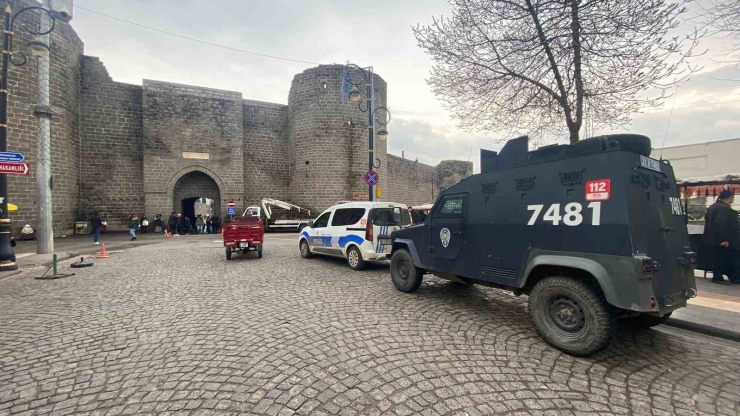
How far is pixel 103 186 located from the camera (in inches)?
821

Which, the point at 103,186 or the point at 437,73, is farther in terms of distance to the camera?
the point at 103,186

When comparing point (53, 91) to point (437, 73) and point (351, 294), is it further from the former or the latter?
point (351, 294)

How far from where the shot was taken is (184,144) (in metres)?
22.5

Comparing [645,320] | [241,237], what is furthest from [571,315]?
[241,237]

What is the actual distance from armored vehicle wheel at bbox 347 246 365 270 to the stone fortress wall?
1586 centimetres

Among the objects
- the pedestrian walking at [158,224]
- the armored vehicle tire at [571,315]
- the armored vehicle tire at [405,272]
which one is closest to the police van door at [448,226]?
the armored vehicle tire at [405,272]

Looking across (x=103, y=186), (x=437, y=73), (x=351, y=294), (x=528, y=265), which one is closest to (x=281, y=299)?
(x=351, y=294)

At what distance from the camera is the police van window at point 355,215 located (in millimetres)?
8384

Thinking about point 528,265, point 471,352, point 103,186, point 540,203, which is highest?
point 103,186

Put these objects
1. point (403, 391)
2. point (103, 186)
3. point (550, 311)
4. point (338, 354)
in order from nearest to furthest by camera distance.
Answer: point (403, 391)
point (338, 354)
point (550, 311)
point (103, 186)

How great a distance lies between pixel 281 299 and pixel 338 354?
2432 mm

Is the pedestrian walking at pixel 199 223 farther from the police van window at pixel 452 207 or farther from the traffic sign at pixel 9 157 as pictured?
the police van window at pixel 452 207

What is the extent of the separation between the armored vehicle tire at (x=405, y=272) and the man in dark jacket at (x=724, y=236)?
616cm

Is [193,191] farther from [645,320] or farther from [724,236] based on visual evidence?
[724,236]
